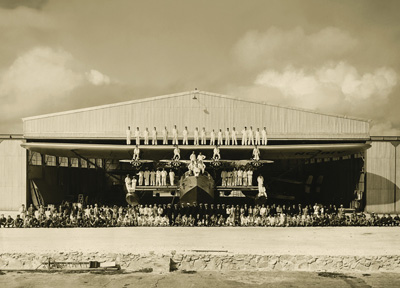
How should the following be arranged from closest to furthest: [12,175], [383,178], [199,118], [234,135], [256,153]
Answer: [256,153] < [234,135] < [199,118] < [383,178] < [12,175]

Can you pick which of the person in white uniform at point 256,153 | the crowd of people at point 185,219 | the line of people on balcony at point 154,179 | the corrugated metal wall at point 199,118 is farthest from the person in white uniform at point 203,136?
the crowd of people at point 185,219

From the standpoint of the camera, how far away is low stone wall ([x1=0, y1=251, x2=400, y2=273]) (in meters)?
18.8

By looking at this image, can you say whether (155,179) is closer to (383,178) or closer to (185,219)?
(185,219)

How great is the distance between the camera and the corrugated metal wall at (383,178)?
4084 cm

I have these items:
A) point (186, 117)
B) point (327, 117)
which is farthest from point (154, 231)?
point (327, 117)

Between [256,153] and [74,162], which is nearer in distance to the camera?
[256,153]

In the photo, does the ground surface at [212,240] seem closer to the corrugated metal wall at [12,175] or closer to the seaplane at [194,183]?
the seaplane at [194,183]

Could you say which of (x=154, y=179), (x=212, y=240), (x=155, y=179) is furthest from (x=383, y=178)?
(x=212, y=240)

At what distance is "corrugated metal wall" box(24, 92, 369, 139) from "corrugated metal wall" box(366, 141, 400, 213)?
3653 mm

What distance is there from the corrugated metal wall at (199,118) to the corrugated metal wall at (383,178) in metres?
3.65

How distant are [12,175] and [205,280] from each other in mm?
32135

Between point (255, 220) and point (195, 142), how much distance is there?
9491mm

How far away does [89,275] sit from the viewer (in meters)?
17.8

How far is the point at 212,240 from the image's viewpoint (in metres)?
23.3
